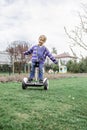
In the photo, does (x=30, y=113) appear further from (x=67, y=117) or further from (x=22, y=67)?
(x=22, y=67)

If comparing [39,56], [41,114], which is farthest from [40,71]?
[41,114]

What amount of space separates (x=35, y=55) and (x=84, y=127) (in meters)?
4.62

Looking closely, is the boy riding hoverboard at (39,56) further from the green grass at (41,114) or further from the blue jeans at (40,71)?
the green grass at (41,114)

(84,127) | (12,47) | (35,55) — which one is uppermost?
(12,47)

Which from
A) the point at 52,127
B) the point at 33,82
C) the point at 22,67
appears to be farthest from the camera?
the point at 22,67

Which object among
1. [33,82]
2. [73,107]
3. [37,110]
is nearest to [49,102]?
[73,107]

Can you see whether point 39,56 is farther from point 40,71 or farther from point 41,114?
point 41,114

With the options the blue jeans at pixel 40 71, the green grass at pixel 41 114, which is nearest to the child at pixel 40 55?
the blue jeans at pixel 40 71

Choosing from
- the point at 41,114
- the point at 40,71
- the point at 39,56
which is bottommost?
the point at 41,114

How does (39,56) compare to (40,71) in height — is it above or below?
above

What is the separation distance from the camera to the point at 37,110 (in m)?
5.09

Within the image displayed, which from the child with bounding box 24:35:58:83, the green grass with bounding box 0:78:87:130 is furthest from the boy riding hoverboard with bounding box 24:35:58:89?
the green grass with bounding box 0:78:87:130

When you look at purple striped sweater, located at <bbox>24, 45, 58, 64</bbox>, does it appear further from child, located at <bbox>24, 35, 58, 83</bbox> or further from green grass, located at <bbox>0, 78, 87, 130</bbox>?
green grass, located at <bbox>0, 78, 87, 130</bbox>

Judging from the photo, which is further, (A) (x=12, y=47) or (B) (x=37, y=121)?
(A) (x=12, y=47)
